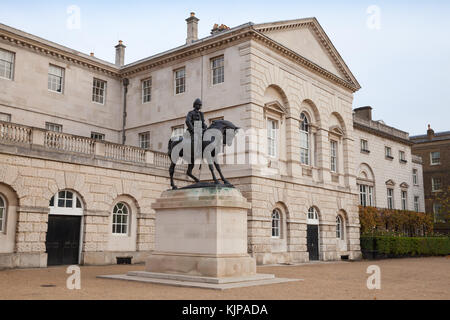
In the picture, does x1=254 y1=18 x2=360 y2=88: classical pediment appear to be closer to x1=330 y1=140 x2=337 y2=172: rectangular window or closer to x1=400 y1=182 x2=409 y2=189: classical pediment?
x1=330 y1=140 x2=337 y2=172: rectangular window

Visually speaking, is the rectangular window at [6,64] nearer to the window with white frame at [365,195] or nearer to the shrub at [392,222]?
the shrub at [392,222]

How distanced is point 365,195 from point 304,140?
44.3 ft

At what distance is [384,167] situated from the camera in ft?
144

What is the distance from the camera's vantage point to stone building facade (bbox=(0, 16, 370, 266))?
67.3 ft

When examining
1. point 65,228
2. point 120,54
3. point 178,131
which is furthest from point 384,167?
point 65,228

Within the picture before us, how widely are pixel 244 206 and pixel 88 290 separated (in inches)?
202

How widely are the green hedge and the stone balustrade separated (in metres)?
15.7

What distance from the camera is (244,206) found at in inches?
560

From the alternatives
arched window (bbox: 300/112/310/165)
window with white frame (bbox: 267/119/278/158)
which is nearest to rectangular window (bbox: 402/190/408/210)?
arched window (bbox: 300/112/310/165)
